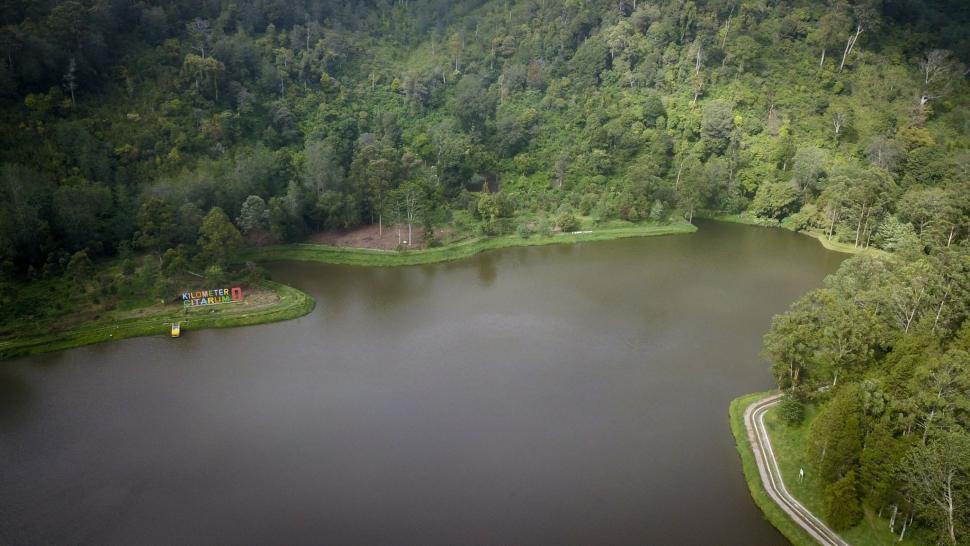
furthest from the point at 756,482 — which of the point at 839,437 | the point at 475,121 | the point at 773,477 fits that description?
the point at 475,121

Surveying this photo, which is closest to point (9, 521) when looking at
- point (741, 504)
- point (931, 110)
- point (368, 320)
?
point (368, 320)

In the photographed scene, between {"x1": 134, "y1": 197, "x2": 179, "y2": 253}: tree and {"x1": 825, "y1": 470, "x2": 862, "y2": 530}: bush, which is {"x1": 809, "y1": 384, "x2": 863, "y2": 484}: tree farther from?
{"x1": 134, "y1": 197, "x2": 179, "y2": 253}: tree

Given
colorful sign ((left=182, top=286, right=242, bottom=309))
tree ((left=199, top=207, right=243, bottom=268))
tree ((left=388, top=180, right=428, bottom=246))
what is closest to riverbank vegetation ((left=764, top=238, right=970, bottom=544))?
tree ((left=388, top=180, right=428, bottom=246))

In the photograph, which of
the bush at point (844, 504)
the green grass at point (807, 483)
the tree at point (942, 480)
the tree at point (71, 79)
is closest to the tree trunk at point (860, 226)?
the green grass at point (807, 483)

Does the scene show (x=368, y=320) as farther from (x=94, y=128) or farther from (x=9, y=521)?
(x=94, y=128)

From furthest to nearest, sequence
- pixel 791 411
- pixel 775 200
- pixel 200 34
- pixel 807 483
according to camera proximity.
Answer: pixel 200 34, pixel 775 200, pixel 791 411, pixel 807 483

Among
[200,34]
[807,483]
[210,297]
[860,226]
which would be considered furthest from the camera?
[200,34]

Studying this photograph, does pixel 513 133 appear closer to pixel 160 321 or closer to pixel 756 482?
pixel 160 321
